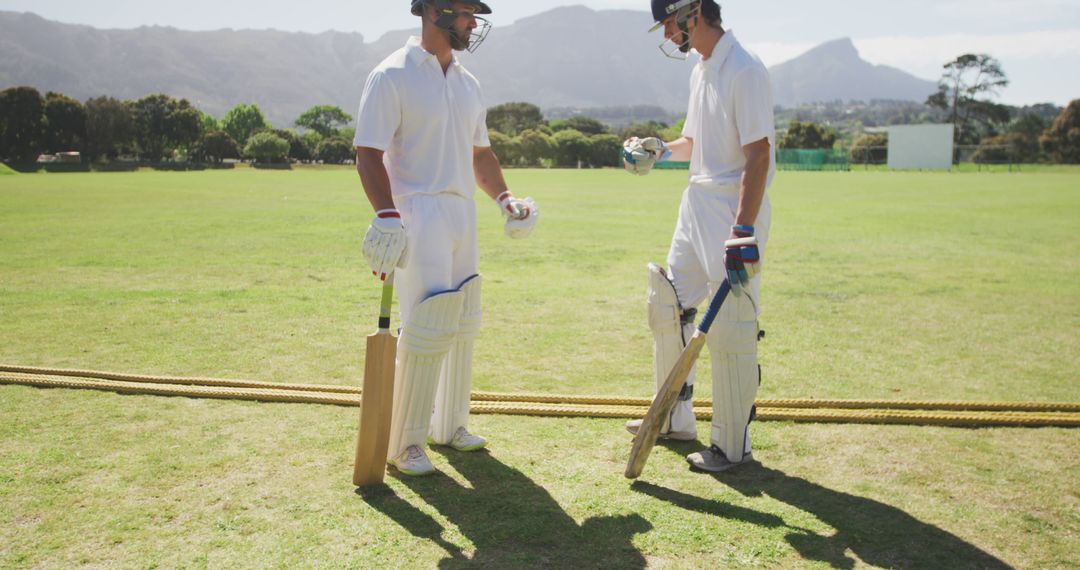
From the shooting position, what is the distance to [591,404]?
596 centimetres

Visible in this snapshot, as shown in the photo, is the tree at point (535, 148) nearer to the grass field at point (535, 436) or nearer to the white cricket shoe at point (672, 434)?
the grass field at point (535, 436)

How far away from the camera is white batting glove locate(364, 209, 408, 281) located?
4.30 meters

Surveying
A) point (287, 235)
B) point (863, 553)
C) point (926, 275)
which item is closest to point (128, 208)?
point (287, 235)

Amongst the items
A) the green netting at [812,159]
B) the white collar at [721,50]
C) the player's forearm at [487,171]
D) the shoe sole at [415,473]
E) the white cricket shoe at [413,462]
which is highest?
the green netting at [812,159]

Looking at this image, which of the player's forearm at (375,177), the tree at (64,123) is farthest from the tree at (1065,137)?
the player's forearm at (375,177)

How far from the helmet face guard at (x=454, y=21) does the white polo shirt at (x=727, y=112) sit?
1.31 meters

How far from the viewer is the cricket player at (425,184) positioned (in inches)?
177

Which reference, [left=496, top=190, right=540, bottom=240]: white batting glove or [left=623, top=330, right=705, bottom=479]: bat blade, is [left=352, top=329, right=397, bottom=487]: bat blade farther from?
[left=623, top=330, right=705, bottom=479]: bat blade

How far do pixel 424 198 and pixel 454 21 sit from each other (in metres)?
1.00

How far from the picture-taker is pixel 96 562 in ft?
11.6

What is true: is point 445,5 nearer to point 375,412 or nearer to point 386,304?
point 386,304

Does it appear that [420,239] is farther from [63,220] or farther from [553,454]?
[63,220]

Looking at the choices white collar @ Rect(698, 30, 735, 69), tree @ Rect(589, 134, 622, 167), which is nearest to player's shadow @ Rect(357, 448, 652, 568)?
white collar @ Rect(698, 30, 735, 69)

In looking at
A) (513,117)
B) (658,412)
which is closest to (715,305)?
(658,412)
